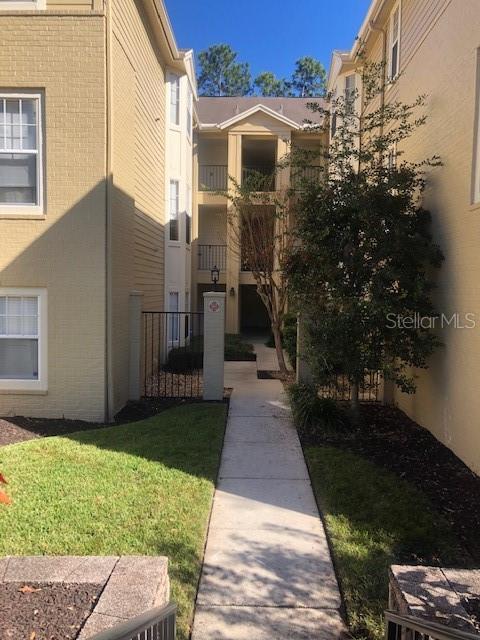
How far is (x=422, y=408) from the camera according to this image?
8047 millimetres

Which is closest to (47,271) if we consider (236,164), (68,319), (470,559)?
(68,319)

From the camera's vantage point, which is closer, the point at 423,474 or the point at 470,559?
the point at 470,559

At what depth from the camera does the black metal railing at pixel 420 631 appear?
1.81m

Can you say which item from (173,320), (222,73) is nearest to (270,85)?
(222,73)

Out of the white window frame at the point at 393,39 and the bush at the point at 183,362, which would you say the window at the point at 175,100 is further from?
the bush at the point at 183,362

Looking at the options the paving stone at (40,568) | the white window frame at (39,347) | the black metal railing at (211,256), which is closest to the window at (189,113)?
the black metal railing at (211,256)

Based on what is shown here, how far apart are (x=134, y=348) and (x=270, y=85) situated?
4728 cm

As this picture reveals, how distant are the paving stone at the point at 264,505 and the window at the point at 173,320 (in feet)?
30.3

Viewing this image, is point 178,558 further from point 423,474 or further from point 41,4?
point 41,4

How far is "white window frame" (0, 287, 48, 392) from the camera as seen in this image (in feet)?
27.1

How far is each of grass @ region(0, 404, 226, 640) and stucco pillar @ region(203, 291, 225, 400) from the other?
80.6 inches

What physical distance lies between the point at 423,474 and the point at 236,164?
1499cm

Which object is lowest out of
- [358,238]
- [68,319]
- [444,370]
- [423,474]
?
[423,474]

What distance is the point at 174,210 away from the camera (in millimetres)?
15539
